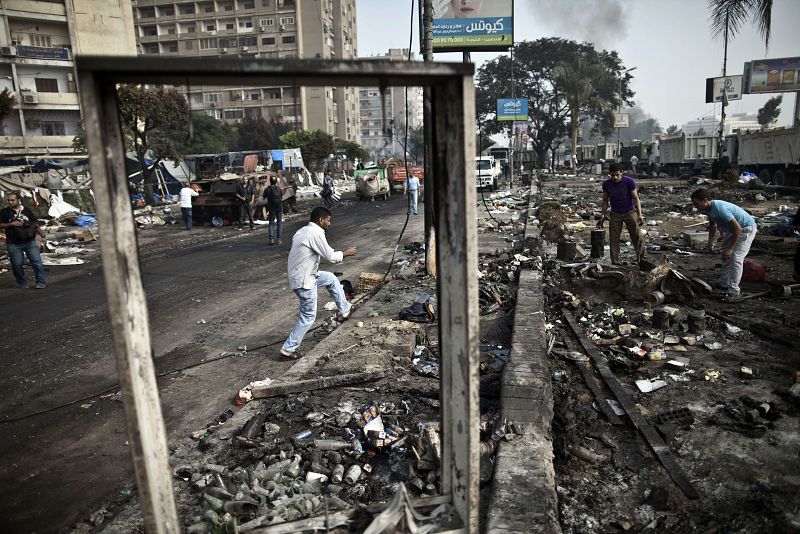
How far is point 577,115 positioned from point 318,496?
48143mm

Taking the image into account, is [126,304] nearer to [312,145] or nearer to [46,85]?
[312,145]

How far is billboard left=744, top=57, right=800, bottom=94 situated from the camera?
3378 cm

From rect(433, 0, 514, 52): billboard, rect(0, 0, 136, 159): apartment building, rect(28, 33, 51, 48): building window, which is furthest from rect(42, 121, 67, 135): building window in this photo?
rect(433, 0, 514, 52): billboard

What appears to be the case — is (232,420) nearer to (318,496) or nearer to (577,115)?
(318,496)

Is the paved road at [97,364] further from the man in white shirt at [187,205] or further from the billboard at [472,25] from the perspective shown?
the man in white shirt at [187,205]

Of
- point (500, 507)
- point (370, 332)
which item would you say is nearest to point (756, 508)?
point (500, 507)

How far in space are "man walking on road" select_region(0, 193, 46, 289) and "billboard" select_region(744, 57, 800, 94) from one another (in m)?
39.6

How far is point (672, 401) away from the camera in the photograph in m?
4.71

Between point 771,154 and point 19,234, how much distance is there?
1172 inches

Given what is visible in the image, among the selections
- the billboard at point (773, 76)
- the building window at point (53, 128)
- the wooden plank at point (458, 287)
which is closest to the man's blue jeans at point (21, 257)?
the wooden plank at point (458, 287)

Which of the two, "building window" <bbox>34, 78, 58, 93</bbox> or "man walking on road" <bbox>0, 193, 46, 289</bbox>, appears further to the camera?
"building window" <bbox>34, 78, 58, 93</bbox>

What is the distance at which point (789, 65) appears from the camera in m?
33.8

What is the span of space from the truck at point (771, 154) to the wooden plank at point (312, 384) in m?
24.7

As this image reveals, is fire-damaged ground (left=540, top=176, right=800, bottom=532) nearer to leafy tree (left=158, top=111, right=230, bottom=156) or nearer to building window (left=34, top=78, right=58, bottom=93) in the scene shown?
leafy tree (left=158, top=111, right=230, bottom=156)
